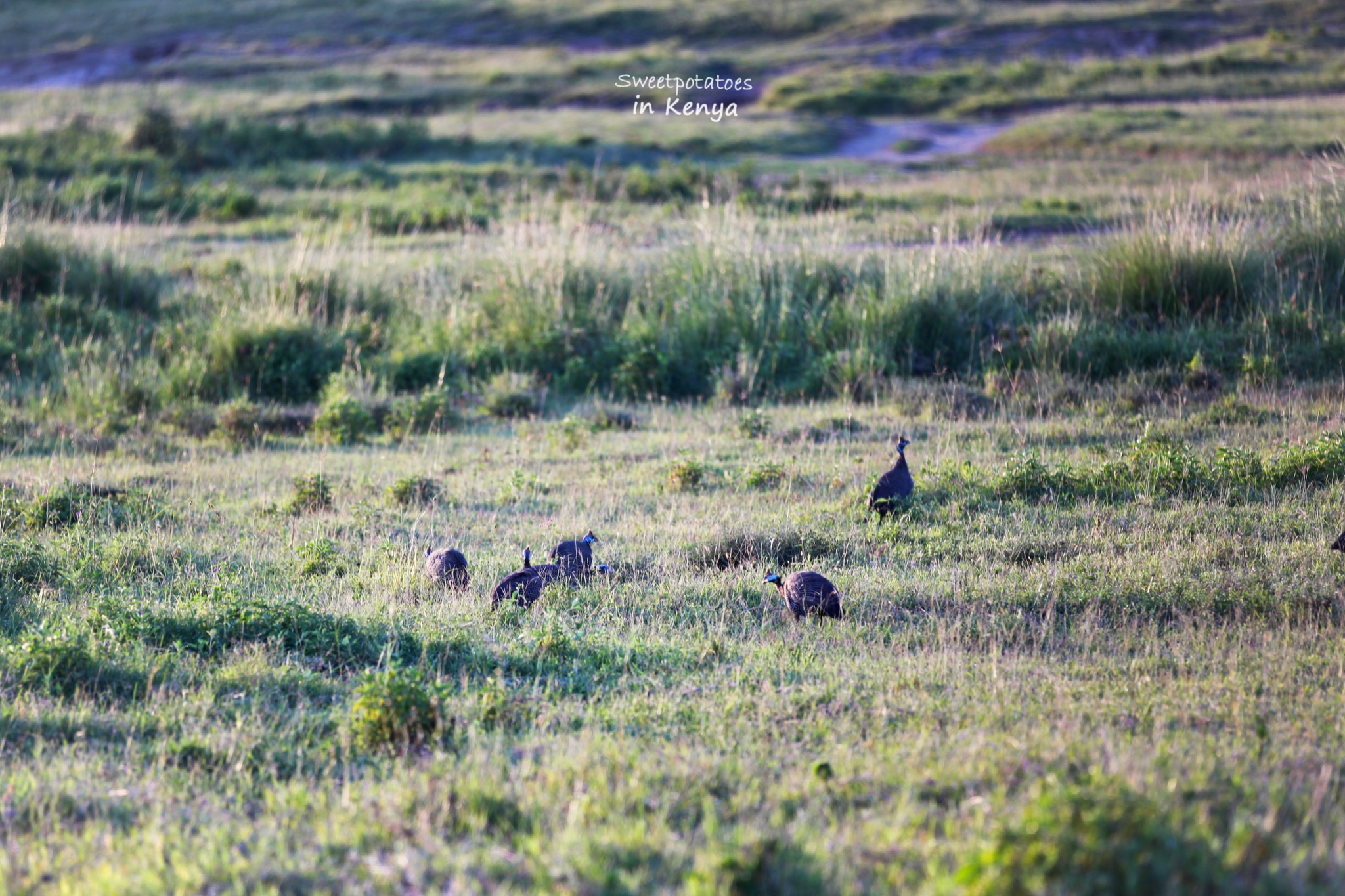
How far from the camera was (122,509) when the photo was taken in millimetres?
7230

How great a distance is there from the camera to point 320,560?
618 cm

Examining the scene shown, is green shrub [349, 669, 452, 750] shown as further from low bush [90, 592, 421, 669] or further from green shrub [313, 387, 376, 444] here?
green shrub [313, 387, 376, 444]

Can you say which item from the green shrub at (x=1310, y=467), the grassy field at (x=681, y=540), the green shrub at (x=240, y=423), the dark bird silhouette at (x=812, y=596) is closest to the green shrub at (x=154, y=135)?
the grassy field at (x=681, y=540)

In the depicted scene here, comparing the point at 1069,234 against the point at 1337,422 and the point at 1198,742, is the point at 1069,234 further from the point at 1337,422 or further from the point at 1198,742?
the point at 1198,742

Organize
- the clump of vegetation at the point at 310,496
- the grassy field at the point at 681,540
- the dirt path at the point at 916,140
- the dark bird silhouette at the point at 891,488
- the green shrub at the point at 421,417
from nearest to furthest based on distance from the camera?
1. the grassy field at the point at 681,540
2. the dark bird silhouette at the point at 891,488
3. the clump of vegetation at the point at 310,496
4. the green shrub at the point at 421,417
5. the dirt path at the point at 916,140

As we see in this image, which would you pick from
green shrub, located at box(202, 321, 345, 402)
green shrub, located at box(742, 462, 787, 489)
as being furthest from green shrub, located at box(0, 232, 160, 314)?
green shrub, located at box(742, 462, 787, 489)

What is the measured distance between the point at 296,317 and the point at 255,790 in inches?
356

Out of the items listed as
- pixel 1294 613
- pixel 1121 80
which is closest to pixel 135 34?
pixel 1121 80

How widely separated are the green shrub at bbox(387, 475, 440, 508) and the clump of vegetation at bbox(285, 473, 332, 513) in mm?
409

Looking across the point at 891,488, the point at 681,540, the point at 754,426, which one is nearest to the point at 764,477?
the point at 891,488

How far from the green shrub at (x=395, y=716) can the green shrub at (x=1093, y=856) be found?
6.54 ft

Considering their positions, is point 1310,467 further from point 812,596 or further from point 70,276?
point 70,276

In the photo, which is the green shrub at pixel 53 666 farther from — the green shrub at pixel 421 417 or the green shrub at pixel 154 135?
the green shrub at pixel 154 135

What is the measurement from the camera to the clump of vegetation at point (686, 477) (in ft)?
25.8
